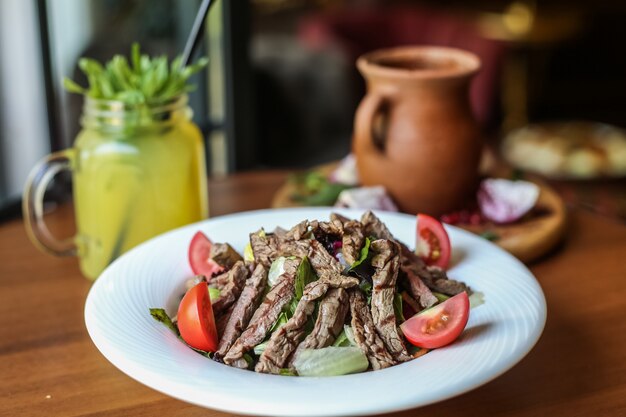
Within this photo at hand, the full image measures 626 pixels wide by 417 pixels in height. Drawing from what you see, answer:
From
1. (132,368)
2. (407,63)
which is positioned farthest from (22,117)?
(132,368)

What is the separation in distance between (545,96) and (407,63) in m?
4.25

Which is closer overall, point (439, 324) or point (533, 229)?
point (439, 324)

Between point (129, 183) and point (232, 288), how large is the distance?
36cm

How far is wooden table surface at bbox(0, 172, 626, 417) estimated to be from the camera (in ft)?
3.12

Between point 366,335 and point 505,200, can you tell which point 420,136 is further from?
point 366,335

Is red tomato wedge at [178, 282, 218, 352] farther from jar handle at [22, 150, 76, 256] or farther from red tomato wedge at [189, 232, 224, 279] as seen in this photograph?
jar handle at [22, 150, 76, 256]

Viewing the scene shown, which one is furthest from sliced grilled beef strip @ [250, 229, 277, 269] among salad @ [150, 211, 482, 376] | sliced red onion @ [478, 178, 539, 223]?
sliced red onion @ [478, 178, 539, 223]

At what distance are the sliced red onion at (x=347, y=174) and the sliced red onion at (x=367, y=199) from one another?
0.58 ft

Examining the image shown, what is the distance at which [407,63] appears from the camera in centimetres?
155

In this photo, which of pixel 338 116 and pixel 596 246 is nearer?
pixel 596 246

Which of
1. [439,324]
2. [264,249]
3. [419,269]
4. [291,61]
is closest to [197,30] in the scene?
[264,249]

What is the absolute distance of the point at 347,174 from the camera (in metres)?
1.63

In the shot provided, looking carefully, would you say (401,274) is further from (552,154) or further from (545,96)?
(545,96)

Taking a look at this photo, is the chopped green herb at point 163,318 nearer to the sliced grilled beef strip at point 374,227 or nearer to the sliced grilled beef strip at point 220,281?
the sliced grilled beef strip at point 220,281
